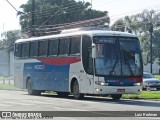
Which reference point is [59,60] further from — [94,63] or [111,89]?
[111,89]

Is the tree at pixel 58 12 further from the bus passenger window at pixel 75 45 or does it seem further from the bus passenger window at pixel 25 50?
the bus passenger window at pixel 75 45

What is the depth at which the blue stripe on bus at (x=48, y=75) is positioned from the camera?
2853 cm

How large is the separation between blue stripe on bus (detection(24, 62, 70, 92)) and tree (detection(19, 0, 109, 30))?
45.4m

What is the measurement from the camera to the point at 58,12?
81.2m

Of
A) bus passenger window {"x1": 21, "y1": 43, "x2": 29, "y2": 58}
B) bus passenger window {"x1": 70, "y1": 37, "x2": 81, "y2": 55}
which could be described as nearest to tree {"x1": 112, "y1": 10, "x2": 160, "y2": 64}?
bus passenger window {"x1": 21, "y1": 43, "x2": 29, "y2": 58}

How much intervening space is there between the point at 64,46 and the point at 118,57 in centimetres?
426

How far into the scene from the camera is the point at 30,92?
33719mm

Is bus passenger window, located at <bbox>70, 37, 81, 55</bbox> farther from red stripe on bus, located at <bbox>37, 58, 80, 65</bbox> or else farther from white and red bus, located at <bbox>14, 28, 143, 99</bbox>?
red stripe on bus, located at <bbox>37, 58, 80, 65</bbox>

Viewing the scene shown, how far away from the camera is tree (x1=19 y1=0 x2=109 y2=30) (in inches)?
3206

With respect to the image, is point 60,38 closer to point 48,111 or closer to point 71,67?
point 71,67

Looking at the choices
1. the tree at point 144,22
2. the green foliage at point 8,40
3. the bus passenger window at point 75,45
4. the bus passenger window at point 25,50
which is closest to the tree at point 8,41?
the green foliage at point 8,40

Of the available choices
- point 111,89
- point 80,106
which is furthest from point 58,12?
point 80,106

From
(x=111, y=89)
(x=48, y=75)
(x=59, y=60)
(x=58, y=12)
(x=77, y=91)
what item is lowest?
(x=77, y=91)

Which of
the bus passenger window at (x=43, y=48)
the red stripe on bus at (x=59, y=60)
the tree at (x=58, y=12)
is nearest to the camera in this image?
the red stripe on bus at (x=59, y=60)
